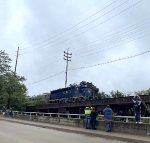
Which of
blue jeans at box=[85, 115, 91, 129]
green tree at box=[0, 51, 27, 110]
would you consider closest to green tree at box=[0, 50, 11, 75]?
green tree at box=[0, 51, 27, 110]

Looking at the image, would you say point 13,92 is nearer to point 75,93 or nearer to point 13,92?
point 13,92

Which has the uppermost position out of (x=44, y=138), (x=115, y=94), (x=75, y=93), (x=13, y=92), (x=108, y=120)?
(x=13, y=92)

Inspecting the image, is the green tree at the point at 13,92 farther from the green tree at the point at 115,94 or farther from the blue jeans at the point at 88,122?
the blue jeans at the point at 88,122

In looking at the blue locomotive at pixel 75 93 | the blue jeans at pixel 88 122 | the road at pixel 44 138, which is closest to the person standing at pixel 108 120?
the blue jeans at pixel 88 122

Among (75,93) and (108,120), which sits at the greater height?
(75,93)

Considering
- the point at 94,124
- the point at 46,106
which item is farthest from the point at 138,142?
the point at 46,106

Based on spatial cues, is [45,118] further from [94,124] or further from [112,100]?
[94,124]

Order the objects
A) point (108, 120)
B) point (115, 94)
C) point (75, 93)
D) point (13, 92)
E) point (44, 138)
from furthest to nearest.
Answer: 1. point (13, 92)
2. point (75, 93)
3. point (115, 94)
4. point (108, 120)
5. point (44, 138)

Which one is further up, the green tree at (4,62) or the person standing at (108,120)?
the green tree at (4,62)

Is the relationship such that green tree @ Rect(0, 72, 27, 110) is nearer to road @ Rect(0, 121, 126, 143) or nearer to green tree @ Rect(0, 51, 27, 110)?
green tree @ Rect(0, 51, 27, 110)

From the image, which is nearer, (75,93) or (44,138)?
(44,138)

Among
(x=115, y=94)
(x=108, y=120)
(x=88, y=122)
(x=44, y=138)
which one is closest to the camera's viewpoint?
(x=44, y=138)

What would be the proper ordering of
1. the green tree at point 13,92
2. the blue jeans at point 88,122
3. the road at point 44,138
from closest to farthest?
the road at point 44,138
the blue jeans at point 88,122
the green tree at point 13,92

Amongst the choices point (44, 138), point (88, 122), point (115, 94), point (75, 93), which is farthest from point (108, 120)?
point (75, 93)
